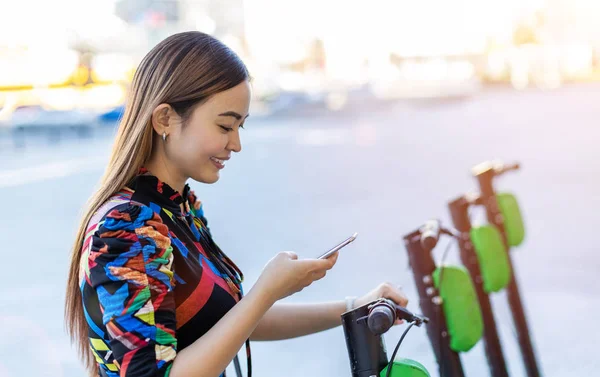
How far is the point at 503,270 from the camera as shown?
2107mm

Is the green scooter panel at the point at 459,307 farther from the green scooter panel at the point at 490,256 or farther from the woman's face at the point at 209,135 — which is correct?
the woman's face at the point at 209,135

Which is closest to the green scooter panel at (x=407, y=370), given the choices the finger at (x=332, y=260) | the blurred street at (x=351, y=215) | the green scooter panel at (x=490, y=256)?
the finger at (x=332, y=260)

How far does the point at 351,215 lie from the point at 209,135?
16.9 ft

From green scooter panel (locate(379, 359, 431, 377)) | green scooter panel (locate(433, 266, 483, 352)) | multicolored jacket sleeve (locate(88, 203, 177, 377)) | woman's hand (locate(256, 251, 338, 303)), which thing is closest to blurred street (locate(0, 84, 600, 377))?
green scooter panel (locate(433, 266, 483, 352))

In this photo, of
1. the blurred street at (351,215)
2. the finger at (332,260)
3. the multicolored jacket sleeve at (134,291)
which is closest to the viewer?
the multicolored jacket sleeve at (134,291)

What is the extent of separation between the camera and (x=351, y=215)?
6289 mm

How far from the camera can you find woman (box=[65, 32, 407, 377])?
1.02 m

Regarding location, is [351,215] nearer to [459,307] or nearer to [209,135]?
[459,307]

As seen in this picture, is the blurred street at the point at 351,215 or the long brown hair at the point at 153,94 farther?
the blurred street at the point at 351,215

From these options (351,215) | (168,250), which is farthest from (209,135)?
(351,215)

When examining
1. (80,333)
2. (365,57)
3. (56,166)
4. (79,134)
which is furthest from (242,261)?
(365,57)

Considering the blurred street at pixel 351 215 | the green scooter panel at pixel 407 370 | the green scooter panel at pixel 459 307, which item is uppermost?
the blurred street at pixel 351 215

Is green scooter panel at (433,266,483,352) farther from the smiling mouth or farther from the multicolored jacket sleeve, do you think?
the multicolored jacket sleeve

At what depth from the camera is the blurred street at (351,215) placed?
357 centimetres
